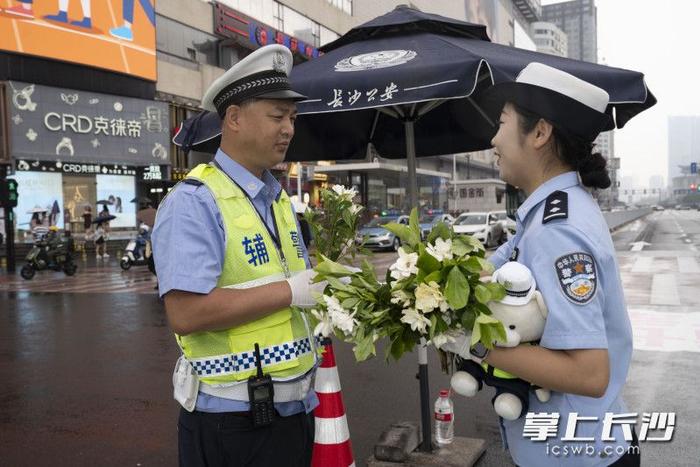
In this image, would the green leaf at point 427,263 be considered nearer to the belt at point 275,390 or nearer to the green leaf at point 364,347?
the green leaf at point 364,347

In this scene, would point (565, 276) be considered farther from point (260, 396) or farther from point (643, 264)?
point (643, 264)

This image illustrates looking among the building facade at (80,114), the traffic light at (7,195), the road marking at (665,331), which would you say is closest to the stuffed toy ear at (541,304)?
the road marking at (665,331)

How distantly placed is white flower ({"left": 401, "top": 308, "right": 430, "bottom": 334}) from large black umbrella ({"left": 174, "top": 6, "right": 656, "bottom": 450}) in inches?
72.5

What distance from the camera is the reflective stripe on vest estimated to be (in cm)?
204

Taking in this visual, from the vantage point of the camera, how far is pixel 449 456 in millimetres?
4117

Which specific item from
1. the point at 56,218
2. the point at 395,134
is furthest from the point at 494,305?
the point at 56,218

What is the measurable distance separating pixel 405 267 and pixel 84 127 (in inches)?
1086

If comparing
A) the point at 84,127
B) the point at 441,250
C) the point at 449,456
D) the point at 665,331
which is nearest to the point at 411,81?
the point at 441,250

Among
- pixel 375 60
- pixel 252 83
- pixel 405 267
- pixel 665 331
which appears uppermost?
pixel 375 60

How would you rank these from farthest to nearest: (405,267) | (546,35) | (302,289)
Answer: (546,35) < (302,289) < (405,267)

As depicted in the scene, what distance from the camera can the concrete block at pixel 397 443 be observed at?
13.3 ft

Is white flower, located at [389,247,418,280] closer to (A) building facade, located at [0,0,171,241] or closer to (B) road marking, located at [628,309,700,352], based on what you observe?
(B) road marking, located at [628,309,700,352]

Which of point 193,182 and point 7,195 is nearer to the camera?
point 193,182

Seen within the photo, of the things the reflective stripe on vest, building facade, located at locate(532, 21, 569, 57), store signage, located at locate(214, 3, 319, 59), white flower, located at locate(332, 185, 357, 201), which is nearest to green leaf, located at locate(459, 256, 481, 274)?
the reflective stripe on vest
